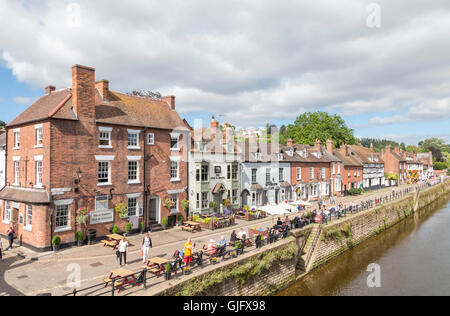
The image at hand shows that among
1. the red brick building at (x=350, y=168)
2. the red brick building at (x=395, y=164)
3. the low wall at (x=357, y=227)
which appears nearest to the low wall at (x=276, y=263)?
the low wall at (x=357, y=227)

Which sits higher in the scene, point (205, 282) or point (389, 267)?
point (205, 282)

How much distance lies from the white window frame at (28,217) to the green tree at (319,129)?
175 feet

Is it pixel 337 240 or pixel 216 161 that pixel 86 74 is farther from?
pixel 337 240

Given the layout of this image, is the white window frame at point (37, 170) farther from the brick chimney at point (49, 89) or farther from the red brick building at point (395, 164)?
the red brick building at point (395, 164)

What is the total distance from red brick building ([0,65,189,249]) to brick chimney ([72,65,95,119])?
7cm

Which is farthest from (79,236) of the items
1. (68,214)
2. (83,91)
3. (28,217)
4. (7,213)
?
(83,91)

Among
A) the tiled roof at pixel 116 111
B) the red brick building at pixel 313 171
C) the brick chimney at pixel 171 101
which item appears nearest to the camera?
the tiled roof at pixel 116 111

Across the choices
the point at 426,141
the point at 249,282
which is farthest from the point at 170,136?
the point at 426,141

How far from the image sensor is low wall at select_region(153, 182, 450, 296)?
13828 millimetres

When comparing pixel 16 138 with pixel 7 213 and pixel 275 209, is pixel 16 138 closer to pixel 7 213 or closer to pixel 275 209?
pixel 7 213

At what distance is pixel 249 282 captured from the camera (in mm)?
16219

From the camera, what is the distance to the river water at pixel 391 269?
18375 mm
